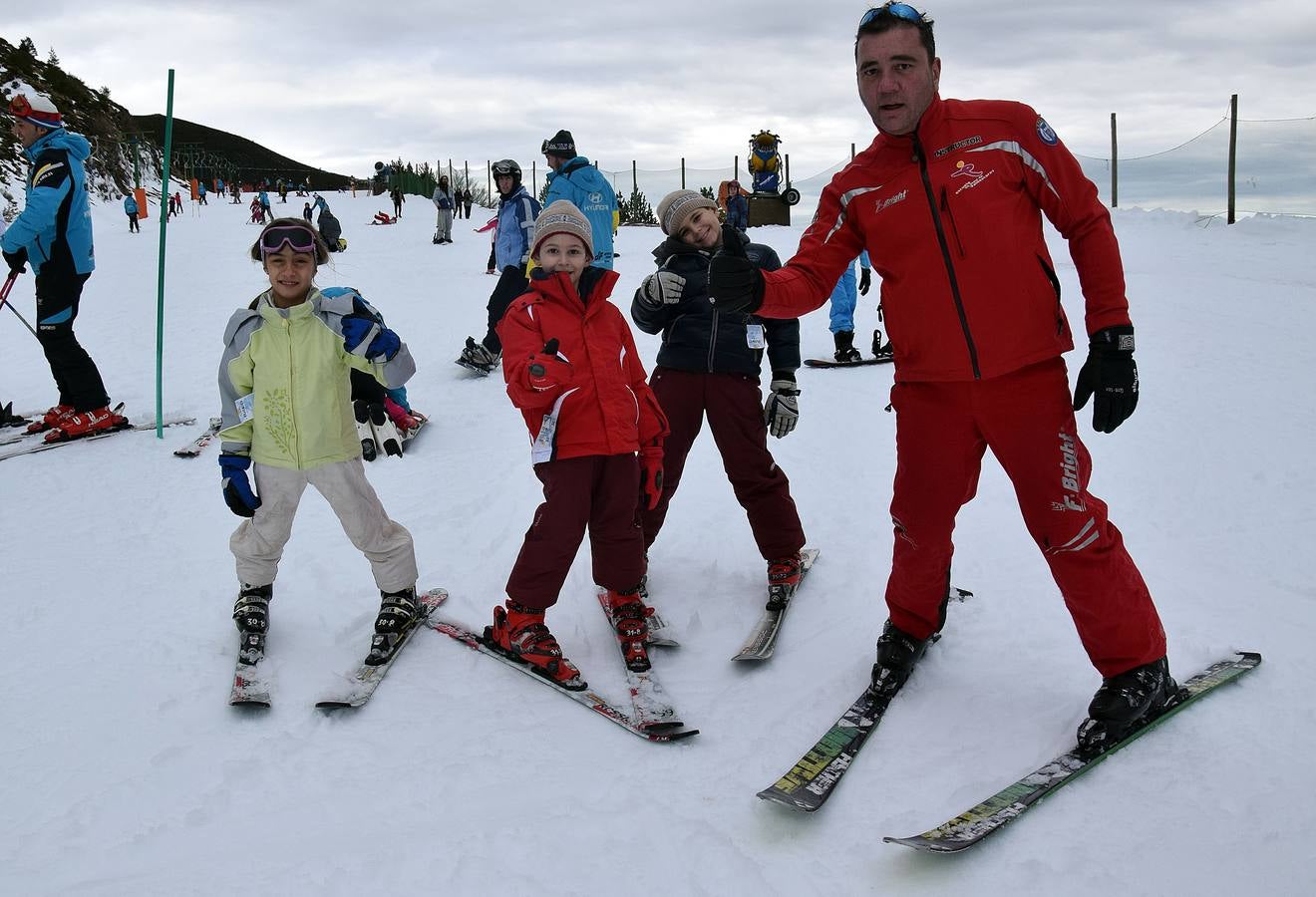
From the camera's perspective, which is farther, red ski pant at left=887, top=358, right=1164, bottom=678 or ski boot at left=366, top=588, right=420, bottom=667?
ski boot at left=366, top=588, right=420, bottom=667

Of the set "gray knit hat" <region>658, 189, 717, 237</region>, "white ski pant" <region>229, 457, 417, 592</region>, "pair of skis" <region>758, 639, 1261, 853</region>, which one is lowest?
"pair of skis" <region>758, 639, 1261, 853</region>

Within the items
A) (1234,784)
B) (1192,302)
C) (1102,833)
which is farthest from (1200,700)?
(1192,302)

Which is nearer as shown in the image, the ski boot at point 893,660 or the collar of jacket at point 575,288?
the ski boot at point 893,660

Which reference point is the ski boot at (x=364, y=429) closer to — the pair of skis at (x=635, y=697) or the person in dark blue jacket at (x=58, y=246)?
the pair of skis at (x=635, y=697)

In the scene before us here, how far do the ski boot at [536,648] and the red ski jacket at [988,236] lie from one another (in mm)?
1580

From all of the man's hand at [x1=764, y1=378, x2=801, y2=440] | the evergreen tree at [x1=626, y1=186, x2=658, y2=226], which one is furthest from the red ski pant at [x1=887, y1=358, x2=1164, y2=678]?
the evergreen tree at [x1=626, y1=186, x2=658, y2=226]

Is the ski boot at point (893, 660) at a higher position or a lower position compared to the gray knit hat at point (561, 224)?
lower

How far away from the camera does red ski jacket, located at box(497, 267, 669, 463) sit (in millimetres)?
2986

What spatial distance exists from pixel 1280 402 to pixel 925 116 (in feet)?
15.9

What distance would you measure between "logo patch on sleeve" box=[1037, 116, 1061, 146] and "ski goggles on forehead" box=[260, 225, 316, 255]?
2450mm

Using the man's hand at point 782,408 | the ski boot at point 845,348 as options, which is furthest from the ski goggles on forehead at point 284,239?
the ski boot at point 845,348

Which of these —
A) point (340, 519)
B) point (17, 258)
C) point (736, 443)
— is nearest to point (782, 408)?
point (736, 443)

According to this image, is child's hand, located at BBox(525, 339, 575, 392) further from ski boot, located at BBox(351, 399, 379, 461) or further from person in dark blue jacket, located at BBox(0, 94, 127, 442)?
person in dark blue jacket, located at BBox(0, 94, 127, 442)

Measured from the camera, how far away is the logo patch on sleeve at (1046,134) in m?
2.51
